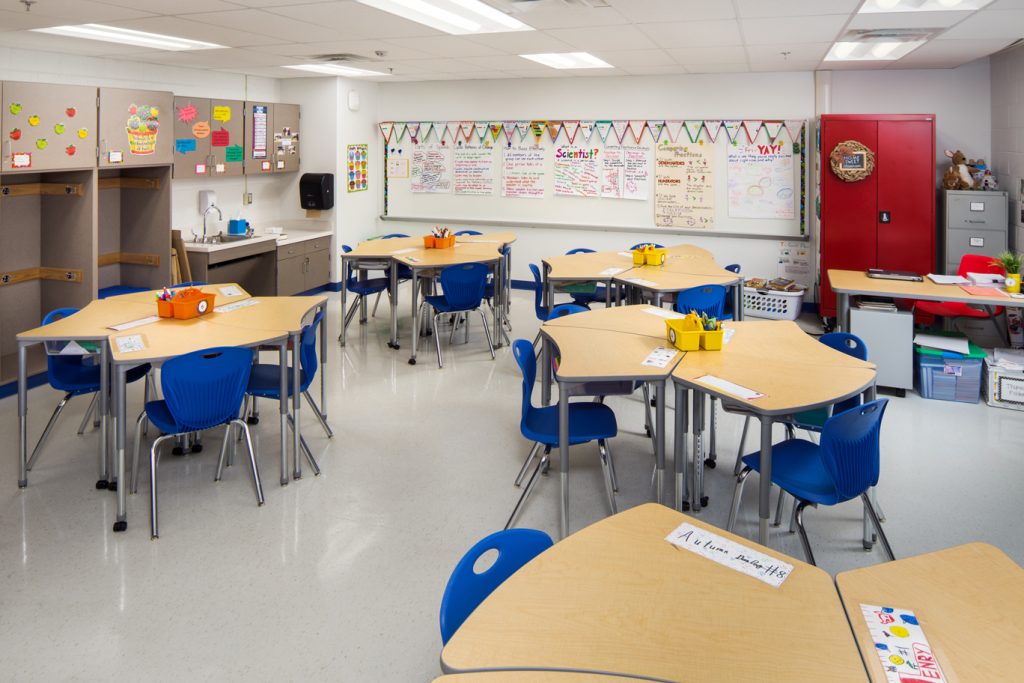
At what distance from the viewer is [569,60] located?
732 cm

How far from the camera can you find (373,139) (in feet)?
32.1

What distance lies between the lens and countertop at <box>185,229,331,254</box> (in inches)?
283

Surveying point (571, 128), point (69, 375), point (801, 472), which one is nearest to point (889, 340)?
point (801, 472)

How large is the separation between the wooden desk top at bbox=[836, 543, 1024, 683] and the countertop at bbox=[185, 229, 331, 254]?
670cm

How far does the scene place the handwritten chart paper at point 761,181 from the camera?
316 inches

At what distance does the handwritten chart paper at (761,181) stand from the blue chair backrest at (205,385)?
6.13 meters

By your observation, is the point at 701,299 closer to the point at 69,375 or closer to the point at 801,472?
the point at 801,472

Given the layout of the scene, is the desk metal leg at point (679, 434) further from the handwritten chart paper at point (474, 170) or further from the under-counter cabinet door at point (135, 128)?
the handwritten chart paper at point (474, 170)

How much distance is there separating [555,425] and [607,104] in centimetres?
597

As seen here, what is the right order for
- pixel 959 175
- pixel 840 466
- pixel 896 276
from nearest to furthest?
pixel 840 466 → pixel 896 276 → pixel 959 175

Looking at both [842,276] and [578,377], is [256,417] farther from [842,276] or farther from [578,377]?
[842,276]

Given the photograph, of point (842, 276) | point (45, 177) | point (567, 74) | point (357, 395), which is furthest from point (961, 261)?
point (45, 177)

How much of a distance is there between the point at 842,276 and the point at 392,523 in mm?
4195

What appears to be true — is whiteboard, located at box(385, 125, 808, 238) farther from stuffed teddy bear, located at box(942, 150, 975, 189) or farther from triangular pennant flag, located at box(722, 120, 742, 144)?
stuffed teddy bear, located at box(942, 150, 975, 189)
